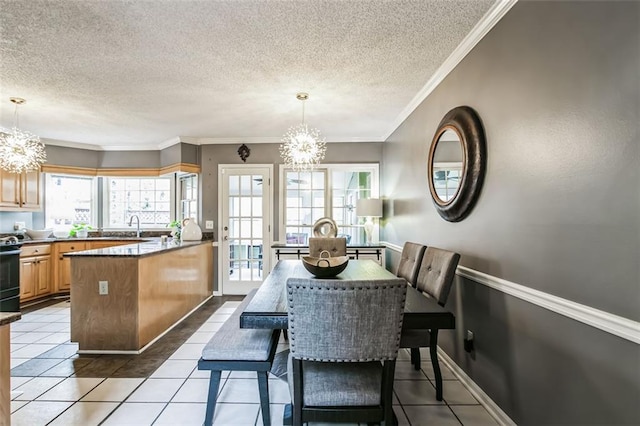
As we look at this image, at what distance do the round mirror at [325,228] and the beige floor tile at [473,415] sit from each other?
98.6 inches

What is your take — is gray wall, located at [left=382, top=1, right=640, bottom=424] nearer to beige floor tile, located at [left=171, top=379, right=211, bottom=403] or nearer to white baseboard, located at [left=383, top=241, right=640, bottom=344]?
white baseboard, located at [left=383, top=241, right=640, bottom=344]

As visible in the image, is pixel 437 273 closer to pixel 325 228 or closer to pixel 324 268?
pixel 324 268

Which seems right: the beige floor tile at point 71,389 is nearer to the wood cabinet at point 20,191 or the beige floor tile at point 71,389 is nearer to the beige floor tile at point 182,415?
the beige floor tile at point 182,415

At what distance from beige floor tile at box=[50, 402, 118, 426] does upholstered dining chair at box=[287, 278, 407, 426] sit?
1.36 meters

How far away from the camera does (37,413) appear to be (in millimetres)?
1926

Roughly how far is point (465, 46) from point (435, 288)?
172 centimetres

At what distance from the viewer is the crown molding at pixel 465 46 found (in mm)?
1794

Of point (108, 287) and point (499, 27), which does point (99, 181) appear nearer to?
point (108, 287)

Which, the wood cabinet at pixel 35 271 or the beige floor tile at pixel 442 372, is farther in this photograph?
the wood cabinet at pixel 35 271

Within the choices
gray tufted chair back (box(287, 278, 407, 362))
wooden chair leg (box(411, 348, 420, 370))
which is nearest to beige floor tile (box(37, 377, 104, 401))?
gray tufted chair back (box(287, 278, 407, 362))

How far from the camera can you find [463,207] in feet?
7.27

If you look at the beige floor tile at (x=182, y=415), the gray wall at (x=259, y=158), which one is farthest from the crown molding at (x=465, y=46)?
the beige floor tile at (x=182, y=415)

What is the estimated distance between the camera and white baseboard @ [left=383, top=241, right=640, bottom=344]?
106cm

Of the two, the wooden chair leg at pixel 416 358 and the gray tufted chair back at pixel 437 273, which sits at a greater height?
the gray tufted chair back at pixel 437 273
